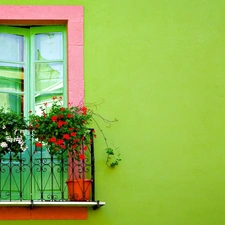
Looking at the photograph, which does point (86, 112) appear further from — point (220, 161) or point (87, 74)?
point (220, 161)

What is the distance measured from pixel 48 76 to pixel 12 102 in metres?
0.56

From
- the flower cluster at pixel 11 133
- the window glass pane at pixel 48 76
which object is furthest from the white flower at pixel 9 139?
the window glass pane at pixel 48 76

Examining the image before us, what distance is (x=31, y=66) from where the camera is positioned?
1215 centimetres

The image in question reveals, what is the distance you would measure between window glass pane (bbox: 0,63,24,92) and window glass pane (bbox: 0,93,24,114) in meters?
0.09

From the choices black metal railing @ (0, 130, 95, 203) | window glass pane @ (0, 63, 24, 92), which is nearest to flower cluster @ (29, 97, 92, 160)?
black metal railing @ (0, 130, 95, 203)

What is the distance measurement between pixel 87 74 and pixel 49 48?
67 centimetres

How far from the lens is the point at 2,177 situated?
11.6 meters

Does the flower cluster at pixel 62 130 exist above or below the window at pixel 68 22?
below

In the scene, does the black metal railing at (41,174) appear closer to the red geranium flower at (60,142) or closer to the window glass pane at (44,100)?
the red geranium flower at (60,142)

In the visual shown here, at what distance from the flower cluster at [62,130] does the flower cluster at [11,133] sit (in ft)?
0.47

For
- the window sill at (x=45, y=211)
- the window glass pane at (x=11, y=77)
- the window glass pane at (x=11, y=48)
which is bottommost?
the window sill at (x=45, y=211)

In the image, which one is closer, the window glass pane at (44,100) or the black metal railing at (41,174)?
the black metal railing at (41,174)

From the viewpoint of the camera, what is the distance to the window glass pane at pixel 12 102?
12.0m

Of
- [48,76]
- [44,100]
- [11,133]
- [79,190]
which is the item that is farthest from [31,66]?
[79,190]
